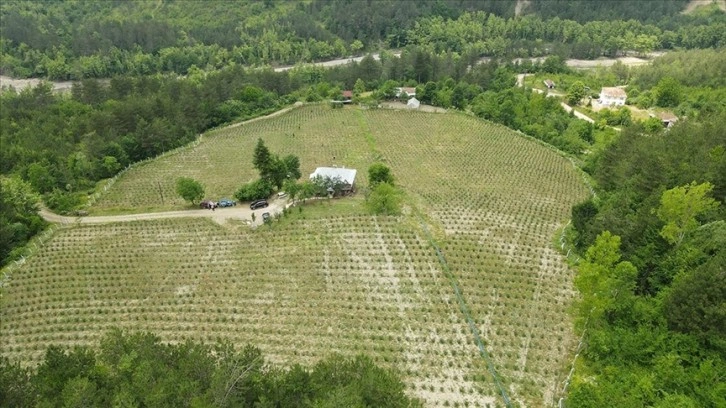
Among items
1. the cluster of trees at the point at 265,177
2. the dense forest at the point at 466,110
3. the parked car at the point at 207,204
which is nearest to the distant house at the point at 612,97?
the dense forest at the point at 466,110

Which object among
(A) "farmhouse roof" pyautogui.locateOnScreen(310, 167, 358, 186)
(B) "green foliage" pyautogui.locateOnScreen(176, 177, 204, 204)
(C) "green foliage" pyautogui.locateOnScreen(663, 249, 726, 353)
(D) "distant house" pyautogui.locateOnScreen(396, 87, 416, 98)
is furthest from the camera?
(D) "distant house" pyautogui.locateOnScreen(396, 87, 416, 98)

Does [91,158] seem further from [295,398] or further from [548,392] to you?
[548,392]

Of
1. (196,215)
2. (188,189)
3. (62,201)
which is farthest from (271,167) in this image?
(62,201)

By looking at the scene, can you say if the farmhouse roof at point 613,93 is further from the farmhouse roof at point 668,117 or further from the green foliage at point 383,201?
the green foliage at point 383,201

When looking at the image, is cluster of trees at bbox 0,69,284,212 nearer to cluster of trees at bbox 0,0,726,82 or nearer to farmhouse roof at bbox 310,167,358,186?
farmhouse roof at bbox 310,167,358,186

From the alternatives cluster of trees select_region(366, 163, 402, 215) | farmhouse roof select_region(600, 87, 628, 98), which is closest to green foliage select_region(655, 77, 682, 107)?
farmhouse roof select_region(600, 87, 628, 98)

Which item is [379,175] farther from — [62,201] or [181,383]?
[62,201]
